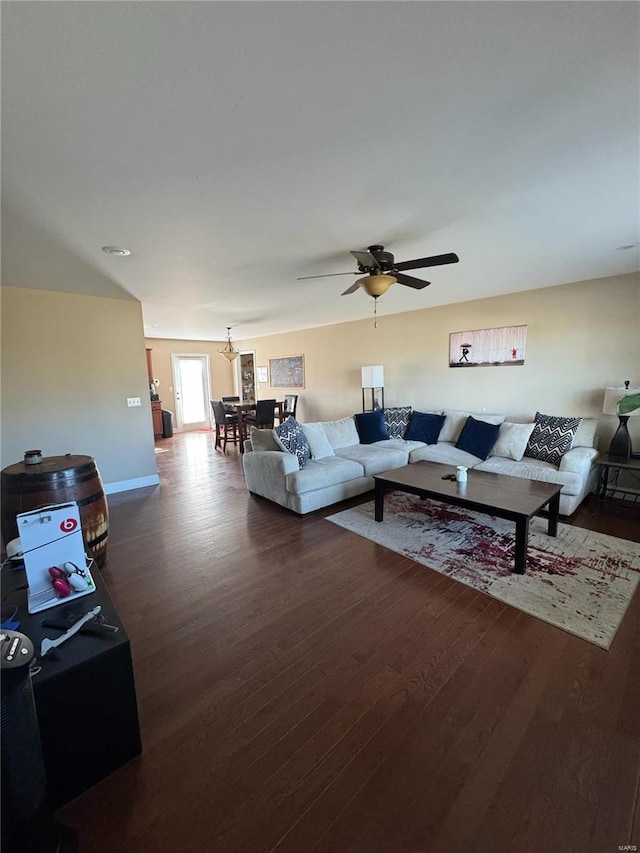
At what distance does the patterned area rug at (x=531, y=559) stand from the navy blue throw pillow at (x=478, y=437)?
3.28 feet

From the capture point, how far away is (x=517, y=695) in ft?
5.13

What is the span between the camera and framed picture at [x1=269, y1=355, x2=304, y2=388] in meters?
8.09

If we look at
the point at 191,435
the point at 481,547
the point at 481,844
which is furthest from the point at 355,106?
the point at 191,435

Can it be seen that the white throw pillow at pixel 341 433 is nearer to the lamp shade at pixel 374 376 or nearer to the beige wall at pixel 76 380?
the lamp shade at pixel 374 376

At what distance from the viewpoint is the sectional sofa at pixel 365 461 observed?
350cm

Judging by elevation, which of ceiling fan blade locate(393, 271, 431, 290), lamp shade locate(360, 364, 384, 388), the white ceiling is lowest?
lamp shade locate(360, 364, 384, 388)

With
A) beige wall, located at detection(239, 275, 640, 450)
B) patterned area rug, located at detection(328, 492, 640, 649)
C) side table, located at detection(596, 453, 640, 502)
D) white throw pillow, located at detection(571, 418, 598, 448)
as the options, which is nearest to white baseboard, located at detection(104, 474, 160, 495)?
patterned area rug, located at detection(328, 492, 640, 649)

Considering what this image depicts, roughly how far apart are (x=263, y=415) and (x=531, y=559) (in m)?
5.14

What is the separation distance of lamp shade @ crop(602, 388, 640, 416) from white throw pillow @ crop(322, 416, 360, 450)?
2.79 meters

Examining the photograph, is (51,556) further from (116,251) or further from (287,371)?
(287,371)

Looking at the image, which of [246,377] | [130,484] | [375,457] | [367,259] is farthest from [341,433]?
[246,377]

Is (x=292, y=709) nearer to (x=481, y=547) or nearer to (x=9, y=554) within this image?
(x=9, y=554)

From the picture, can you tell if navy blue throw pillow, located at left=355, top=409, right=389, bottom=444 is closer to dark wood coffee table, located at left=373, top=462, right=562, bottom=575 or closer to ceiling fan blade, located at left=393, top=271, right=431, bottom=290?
dark wood coffee table, located at left=373, top=462, right=562, bottom=575

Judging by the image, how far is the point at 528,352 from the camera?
4516 millimetres
